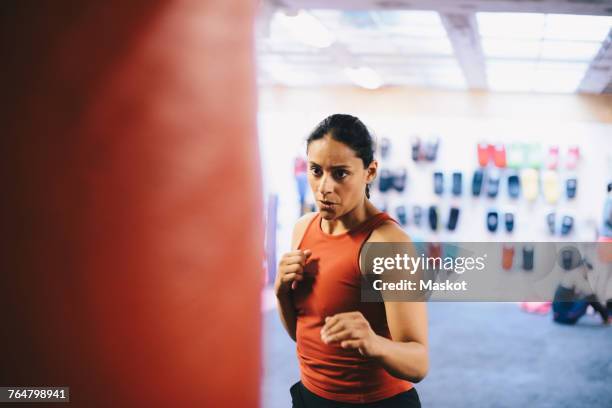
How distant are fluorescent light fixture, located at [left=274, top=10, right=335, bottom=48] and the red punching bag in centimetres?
245

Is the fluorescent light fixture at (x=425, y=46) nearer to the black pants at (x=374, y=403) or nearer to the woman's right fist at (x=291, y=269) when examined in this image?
the woman's right fist at (x=291, y=269)

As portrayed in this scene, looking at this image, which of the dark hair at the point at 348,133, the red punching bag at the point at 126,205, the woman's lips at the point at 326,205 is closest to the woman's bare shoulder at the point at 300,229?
the woman's lips at the point at 326,205

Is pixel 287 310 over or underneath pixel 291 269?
underneath

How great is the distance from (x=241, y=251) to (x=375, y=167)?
614 mm

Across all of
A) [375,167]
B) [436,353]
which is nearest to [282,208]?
[436,353]

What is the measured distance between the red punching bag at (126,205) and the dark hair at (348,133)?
1.71 feet

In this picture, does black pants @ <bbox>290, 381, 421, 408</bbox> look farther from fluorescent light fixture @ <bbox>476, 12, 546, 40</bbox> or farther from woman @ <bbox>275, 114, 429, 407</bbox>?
fluorescent light fixture @ <bbox>476, 12, 546, 40</bbox>

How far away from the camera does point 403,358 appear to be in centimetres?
124

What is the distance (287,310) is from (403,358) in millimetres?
385

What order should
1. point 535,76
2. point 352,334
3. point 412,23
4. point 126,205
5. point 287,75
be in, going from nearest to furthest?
1. point 352,334
2. point 126,205
3. point 412,23
4. point 535,76
5. point 287,75

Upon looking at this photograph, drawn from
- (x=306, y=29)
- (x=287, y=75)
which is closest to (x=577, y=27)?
(x=306, y=29)

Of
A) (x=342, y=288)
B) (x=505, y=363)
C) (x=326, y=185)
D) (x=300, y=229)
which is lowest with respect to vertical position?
(x=505, y=363)
